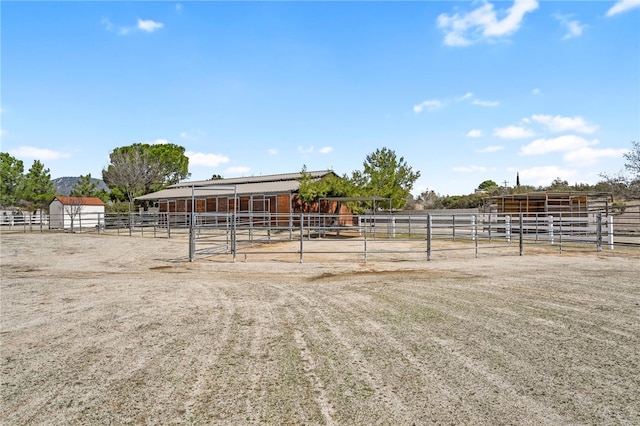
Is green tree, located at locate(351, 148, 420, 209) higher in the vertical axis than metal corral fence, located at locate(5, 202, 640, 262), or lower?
higher

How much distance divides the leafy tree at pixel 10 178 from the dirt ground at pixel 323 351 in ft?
200

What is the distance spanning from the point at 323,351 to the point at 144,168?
54.4 m

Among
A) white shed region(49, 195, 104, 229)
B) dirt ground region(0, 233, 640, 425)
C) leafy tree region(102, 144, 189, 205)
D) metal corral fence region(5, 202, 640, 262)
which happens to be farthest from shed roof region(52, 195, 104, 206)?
dirt ground region(0, 233, 640, 425)

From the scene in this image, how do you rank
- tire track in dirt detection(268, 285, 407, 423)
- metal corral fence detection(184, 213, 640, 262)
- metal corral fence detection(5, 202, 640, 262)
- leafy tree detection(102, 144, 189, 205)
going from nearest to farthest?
tire track in dirt detection(268, 285, 407, 423) < metal corral fence detection(184, 213, 640, 262) < metal corral fence detection(5, 202, 640, 262) < leafy tree detection(102, 144, 189, 205)

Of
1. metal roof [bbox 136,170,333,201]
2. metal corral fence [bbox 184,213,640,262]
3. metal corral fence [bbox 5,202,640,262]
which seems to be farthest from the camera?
metal roof [bbox 136,170,333,201]

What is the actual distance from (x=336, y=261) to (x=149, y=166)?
48.9m

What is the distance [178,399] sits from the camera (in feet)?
9.70

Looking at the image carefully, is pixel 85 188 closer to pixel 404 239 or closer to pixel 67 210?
pixel 67 210

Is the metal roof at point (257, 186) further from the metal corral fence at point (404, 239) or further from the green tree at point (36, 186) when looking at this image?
the green tree at point (36, 186)

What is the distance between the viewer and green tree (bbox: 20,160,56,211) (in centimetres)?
5456

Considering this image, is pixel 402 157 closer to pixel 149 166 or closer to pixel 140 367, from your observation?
pixel 149 166

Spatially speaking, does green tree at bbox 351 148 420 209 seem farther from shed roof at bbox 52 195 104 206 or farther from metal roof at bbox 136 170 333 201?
shed roof at bbox 52 195 104 206

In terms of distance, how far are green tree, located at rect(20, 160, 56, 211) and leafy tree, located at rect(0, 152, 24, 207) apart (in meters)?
0.90

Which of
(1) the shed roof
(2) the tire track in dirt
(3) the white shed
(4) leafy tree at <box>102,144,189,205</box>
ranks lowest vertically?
(2) the tire track in dirt
